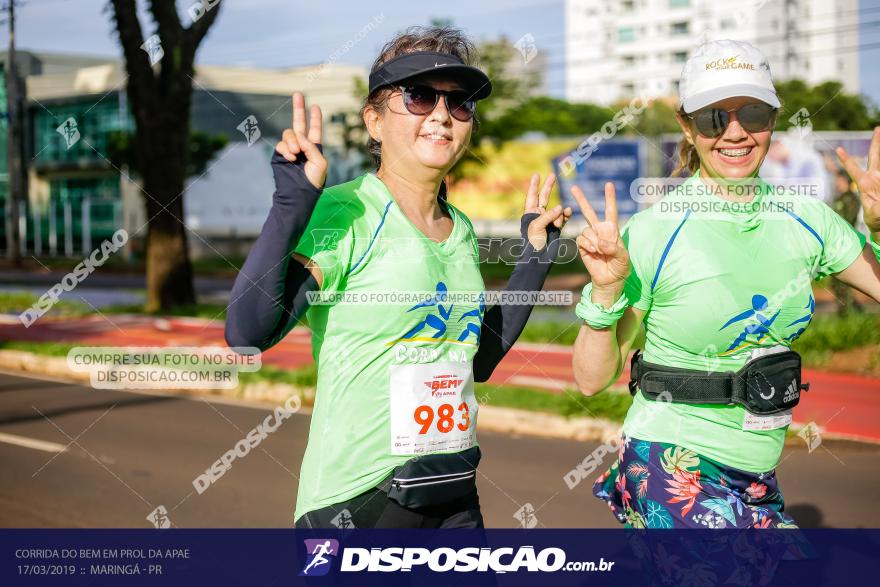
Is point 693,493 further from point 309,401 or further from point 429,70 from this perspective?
point 309,401

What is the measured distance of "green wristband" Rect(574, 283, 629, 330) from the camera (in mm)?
2699

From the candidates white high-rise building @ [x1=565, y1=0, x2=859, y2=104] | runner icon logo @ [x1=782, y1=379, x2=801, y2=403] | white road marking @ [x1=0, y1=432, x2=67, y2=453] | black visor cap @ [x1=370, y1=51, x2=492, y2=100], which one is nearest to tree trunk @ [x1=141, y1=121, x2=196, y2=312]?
white road marking @ [x1=0, y1=432, x2=67, y2=453]

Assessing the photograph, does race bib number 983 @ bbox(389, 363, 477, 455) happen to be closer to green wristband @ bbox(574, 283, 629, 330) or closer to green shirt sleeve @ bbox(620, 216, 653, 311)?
green wristband @ bbox(574, 283, 629, 330)

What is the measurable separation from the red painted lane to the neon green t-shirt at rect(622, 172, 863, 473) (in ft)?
18.0

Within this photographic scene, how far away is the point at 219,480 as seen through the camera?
21.7ft

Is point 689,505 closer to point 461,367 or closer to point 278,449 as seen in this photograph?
point 461,367

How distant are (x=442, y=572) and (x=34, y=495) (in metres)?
4.50

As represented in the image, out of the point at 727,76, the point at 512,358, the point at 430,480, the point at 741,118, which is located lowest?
the point at 512,358

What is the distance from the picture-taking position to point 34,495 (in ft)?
20.4

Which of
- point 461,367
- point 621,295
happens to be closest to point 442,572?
point 461,367

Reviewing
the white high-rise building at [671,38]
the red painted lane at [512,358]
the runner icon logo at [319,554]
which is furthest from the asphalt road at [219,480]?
the white high-rise building at [671,38]

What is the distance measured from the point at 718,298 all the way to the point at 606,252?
13.9 inches

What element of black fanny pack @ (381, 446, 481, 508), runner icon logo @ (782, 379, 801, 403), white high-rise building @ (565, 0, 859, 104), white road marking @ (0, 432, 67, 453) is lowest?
white high-rise building @ (565, 0, 859, 104)

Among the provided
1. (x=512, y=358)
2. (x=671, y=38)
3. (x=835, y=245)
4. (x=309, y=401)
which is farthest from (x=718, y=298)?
(x=671, y=38)
